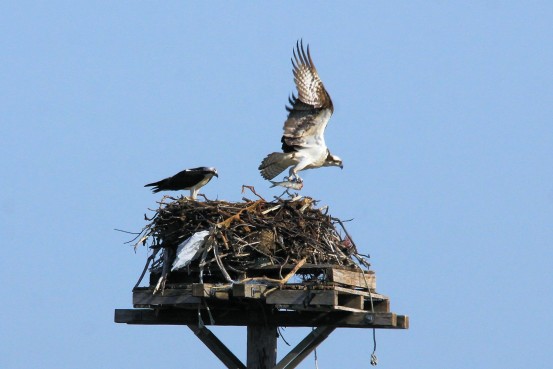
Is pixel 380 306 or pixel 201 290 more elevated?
pixel 380 306

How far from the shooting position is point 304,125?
11.1 m

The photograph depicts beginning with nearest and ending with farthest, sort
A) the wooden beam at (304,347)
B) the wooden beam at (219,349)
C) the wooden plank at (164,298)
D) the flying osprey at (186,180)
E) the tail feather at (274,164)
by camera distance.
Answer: the wooden plank at (164,298), the wooden beam at (304,347), the wooden beam at (219,349), the flying osprey at (186,180), the tail feather at (274,164)

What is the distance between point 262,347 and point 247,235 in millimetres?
925

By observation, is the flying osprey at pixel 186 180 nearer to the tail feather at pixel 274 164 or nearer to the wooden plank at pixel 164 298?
the tail feather at pixel 274 164

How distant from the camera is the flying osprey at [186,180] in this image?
10.1m

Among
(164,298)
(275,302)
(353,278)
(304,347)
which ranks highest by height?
(353,278)

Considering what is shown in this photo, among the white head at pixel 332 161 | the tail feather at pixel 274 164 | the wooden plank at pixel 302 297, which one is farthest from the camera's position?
the white head at pixel 332 161

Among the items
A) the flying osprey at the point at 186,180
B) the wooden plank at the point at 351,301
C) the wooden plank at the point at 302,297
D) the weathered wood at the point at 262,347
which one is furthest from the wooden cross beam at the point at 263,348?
the flying osprey at the point at 186,180

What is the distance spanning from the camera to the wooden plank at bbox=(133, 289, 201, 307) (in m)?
7.85

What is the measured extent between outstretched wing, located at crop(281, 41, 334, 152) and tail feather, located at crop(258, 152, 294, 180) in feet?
0.51

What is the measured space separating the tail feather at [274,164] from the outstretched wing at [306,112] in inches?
6.1

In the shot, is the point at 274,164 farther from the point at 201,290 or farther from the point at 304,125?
the point at 201,290

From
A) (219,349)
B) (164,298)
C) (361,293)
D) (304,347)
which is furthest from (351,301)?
(164,298)

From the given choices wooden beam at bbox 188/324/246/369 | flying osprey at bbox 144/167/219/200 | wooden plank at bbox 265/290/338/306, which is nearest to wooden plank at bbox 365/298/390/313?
wooden plank at bbox 265/290/338/306
